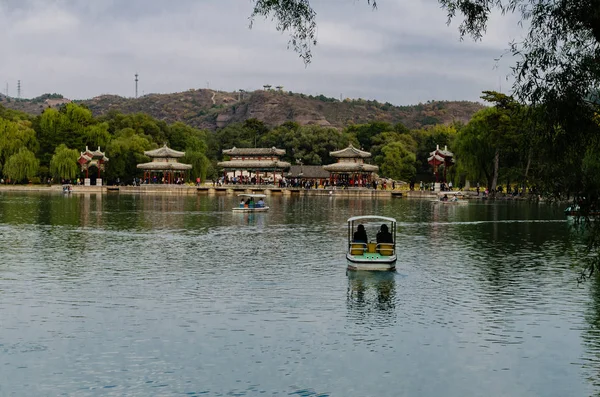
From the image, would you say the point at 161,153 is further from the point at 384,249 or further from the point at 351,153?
the point at 384,249

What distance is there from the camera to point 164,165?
309ft

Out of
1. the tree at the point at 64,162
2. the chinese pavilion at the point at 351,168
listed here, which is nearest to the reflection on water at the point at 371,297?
the chinese pavilion at the point at 351,168

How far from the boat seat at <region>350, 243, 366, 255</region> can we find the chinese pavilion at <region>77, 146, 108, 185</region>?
7222 centimetres

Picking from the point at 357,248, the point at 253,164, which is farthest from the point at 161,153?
the point at 357,248

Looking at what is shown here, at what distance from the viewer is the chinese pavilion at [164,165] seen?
310 feet

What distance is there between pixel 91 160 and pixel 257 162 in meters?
20.9

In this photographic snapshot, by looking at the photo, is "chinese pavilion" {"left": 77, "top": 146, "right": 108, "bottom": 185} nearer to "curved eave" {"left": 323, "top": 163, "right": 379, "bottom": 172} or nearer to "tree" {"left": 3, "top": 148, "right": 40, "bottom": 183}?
"tree" {"left": 3, "top": 148, "right": 40, "bottom": 183}

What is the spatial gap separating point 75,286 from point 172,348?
7302 millimetres

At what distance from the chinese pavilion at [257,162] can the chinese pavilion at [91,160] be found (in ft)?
50.9

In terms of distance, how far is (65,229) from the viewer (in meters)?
38.4

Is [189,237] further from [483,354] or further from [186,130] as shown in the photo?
[186,130]

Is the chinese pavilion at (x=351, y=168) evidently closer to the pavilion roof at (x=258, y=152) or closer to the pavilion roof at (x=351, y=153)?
the pavilion roof at (x=351, y=153)

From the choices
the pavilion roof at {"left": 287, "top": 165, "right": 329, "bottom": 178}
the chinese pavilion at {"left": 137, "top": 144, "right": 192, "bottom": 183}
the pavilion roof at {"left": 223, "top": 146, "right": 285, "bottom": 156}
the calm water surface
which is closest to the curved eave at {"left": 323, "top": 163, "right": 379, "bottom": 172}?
the pavilion roof at {"left": 223, "top": 146, "right": 285, "bottom": 156}

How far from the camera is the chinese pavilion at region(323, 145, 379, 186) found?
305 feet
